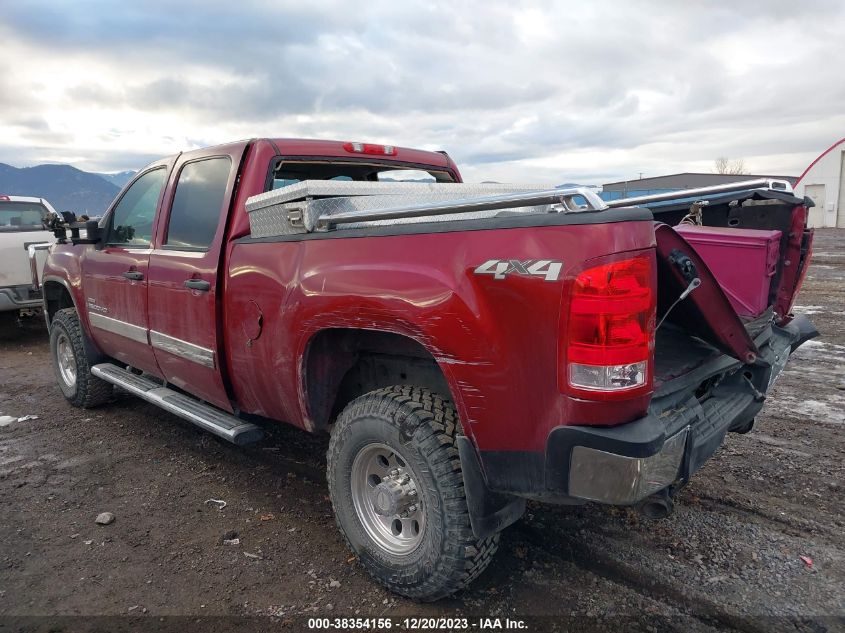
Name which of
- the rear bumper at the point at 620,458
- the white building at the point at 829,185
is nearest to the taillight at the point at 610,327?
the rear bumper at the point at 620,458

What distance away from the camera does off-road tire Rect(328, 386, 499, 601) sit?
2336 millimetres

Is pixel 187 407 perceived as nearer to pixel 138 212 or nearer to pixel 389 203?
pixel 138 212

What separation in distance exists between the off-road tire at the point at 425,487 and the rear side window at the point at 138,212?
236 centimetres

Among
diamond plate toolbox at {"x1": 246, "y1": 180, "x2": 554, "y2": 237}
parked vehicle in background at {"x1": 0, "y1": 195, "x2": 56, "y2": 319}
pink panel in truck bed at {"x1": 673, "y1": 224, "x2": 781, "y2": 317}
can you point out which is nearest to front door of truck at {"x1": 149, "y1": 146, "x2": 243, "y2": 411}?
diamond plate toolbox at {"x1": 246, "y1": 180, "x2": 554, "y2": 237}

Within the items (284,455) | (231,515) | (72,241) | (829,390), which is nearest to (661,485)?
(231,515)

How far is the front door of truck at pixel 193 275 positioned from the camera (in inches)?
132

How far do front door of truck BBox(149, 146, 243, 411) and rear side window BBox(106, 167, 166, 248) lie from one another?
0.25m

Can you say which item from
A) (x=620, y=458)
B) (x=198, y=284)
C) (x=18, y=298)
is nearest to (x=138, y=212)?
(x=198, y=284)

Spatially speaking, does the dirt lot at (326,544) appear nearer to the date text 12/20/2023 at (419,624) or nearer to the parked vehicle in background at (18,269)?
the date text 12/20/2023 at (419,624)

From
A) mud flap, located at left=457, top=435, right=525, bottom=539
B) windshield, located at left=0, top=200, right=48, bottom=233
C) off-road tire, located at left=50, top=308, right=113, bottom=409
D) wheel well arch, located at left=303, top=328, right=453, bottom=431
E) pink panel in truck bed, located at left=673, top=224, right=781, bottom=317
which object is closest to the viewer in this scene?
mud flap, located at left=457, top=435, right=525, bottom=539

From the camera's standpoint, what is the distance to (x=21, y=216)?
372 inches

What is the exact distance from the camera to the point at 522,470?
2.14 metres

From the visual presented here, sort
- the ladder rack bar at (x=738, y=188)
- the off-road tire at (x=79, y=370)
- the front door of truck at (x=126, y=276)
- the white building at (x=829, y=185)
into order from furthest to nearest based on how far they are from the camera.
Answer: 1. the white building at (x=829, y=185)
2. the off-road tire at (x=79, y=370)
3. the front door of truck at (x=126, y=276)
4. the ladder rack bar at (x=738, y=188)

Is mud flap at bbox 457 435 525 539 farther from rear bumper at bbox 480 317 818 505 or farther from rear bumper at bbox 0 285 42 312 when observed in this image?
rear bumper at bbox 0 285 42 312
